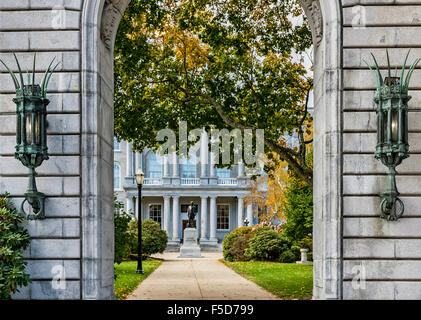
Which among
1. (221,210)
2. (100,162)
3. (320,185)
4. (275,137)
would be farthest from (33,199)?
(221,210)

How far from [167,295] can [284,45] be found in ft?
27.9

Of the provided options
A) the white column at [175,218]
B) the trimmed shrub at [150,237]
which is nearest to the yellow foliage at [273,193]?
the trimmed shrub at [150,237]

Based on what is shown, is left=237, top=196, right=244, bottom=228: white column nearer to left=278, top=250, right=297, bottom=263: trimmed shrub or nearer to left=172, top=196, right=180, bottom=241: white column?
left=172, top=196, right=180, bottom=241: white column

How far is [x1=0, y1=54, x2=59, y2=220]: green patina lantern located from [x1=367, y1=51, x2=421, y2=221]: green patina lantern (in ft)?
17.8

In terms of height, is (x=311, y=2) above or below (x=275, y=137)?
above

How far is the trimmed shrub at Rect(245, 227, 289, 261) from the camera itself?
31.6 meters

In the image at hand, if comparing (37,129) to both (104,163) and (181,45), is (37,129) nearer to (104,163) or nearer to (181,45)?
(104,163)

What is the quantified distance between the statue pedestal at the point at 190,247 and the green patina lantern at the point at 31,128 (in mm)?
32304

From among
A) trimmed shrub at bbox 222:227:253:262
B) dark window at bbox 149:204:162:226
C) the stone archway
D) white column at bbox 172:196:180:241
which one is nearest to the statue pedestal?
trimmed shrub at bbox 222:227:253:262

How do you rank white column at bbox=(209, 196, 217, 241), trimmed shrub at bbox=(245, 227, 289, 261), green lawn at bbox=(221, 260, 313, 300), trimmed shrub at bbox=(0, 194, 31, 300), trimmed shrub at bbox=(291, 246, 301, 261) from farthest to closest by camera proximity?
white column at bbox=(209, 196, 217, 241) → trimmed shrub at bbox=(291, 246, 301, 261) → trimmed shrub at bbox=(245, 227, 289, 261) → green lawn at bbox=(221, 260, 313, 300) → trimmed shrub at bbox=(0, 194, 31, 300)

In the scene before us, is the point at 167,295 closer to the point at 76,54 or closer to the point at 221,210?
the point at 76,54

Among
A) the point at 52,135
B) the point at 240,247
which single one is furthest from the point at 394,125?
the point at 240,247

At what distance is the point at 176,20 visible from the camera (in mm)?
16984

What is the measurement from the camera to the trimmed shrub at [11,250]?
829 cm
